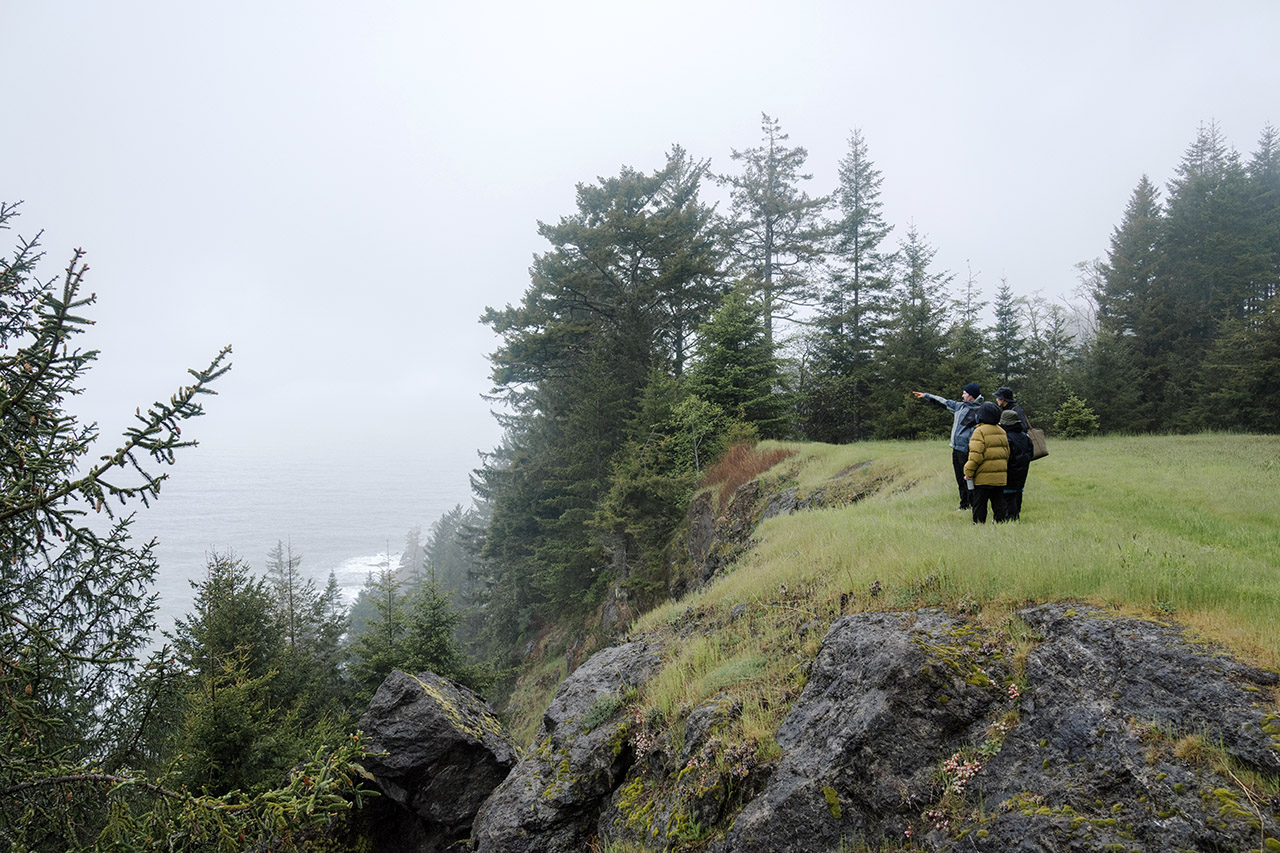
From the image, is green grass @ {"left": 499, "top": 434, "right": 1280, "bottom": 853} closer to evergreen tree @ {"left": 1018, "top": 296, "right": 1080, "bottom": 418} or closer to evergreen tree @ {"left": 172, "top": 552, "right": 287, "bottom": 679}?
evergreen tree @ {"left": 172, "top": 552, "right": 287, "bottom": 679}

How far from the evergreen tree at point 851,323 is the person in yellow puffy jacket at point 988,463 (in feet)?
59.1

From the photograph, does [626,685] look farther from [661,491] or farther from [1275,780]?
[661,491]

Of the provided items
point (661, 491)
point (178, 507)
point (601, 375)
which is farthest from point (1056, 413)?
point (178, 507)

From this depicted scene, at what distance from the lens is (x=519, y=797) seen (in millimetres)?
6098

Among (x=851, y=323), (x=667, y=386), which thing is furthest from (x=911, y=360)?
(x=667, y=386)

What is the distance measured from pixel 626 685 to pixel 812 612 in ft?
8.63

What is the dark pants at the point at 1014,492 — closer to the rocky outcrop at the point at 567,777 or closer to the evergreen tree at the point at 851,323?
the rocky outcrop at the point at 567,777

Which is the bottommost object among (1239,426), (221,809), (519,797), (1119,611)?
(519,797)

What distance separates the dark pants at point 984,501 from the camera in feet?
24.7

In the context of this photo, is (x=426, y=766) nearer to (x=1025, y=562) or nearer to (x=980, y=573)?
(x=980, y=573)

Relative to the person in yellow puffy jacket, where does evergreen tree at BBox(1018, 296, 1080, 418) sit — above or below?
above

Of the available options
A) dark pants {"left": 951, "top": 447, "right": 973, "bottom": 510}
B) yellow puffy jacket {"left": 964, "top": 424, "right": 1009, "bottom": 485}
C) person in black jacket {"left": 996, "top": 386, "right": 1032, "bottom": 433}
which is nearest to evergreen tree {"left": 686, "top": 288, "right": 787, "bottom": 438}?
dark pants {"left": 951, "top": 447, "right": 973, "bottom": 510}

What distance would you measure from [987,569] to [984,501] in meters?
3.07

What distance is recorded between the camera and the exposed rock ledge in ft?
8.79
